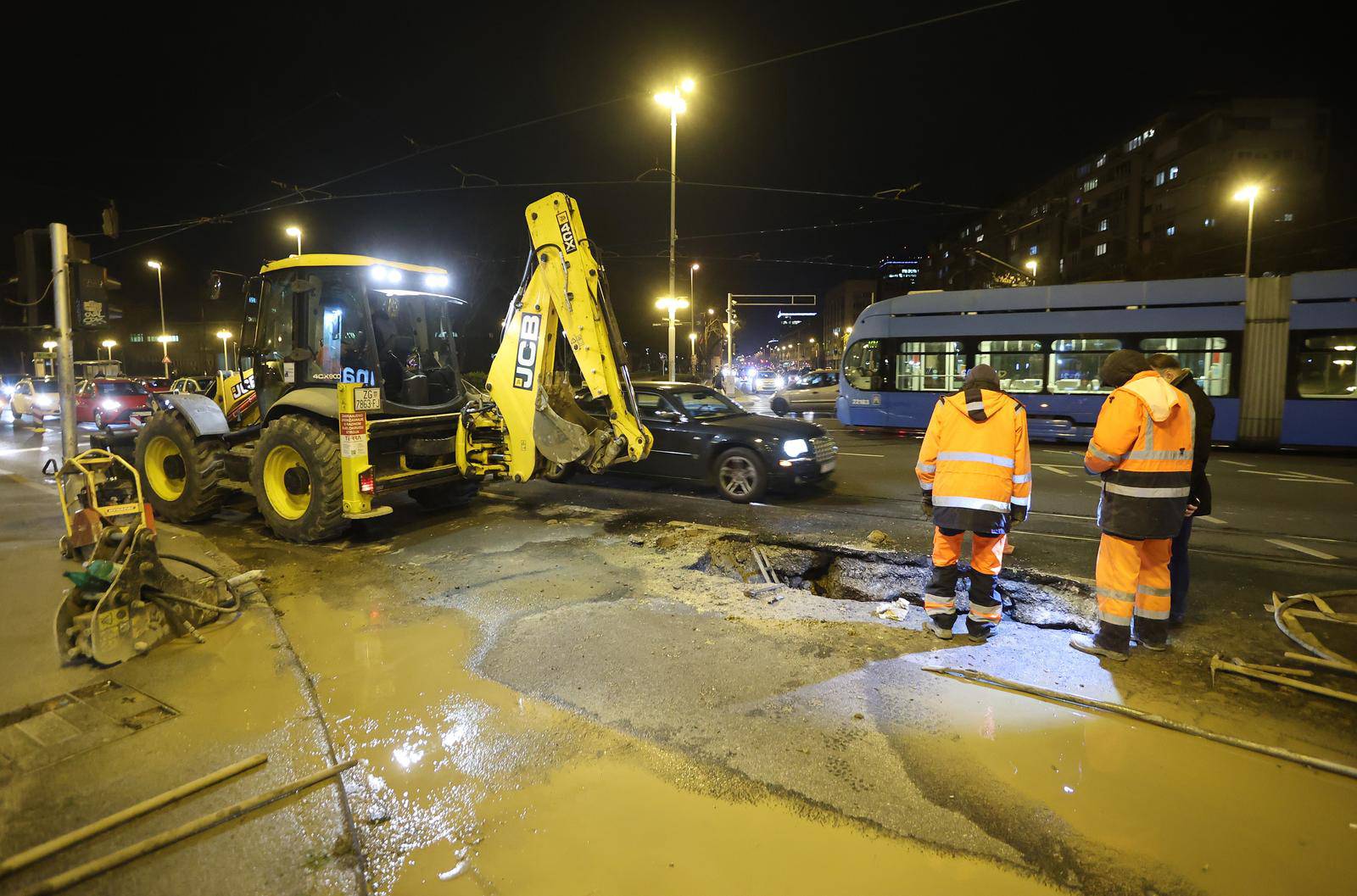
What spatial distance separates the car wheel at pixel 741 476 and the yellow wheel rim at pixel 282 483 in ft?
16.4

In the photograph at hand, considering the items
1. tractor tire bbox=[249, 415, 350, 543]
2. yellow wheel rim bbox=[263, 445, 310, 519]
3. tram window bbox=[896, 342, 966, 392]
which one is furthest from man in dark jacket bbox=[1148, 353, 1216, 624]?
tram window bbox=[896, 342, 966, 392]

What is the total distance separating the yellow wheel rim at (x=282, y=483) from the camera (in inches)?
284

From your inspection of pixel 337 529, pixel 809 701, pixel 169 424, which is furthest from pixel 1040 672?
pixel 169 424

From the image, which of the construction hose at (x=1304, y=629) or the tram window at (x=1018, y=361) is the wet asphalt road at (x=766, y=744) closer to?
the construction hose at (x=1304, y=629)

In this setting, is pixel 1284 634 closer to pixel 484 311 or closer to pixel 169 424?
pixel 169 424

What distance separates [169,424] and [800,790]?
27.8 feet

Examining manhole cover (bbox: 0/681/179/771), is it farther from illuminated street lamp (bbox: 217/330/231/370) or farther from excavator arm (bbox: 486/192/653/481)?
illuminated street lamp (bbox: 217/330/231/370)

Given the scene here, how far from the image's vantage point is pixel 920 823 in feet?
8.84

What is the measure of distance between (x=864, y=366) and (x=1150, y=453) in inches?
569

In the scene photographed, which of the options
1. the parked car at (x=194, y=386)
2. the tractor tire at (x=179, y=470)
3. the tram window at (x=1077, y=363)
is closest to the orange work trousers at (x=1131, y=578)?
the tractor tire at (x=179, y=470)

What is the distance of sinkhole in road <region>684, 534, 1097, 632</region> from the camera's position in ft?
Result: 17.1

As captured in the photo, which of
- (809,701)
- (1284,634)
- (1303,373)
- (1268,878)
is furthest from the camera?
(1303,373)

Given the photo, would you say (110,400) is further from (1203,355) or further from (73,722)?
(1203,355)

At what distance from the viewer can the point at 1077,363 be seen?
1546 cm
